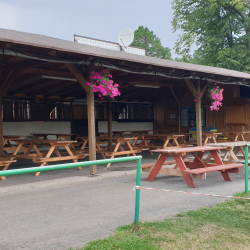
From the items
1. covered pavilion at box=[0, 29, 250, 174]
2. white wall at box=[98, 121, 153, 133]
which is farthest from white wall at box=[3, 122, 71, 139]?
white wall at box=[98, 121, 153, 133]

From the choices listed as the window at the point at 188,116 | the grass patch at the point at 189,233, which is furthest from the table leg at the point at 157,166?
the window at the point at 188,116

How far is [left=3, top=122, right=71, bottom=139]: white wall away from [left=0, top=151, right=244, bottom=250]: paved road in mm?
5784

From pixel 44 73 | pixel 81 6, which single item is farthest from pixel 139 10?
pixel 44 73

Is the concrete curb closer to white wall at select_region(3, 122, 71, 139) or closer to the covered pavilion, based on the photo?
the covered pavilion

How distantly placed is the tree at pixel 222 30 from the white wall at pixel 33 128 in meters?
14.8

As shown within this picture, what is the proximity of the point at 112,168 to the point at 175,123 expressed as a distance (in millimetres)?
8624

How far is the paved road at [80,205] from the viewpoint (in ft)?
12.0

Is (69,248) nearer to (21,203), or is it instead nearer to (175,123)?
(21,203)

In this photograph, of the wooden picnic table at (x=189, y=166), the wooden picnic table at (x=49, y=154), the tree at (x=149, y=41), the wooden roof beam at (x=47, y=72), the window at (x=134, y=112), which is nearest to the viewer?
the wooden picnic table at (x=189, y=166)

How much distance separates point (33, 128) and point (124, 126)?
→ 488 cm

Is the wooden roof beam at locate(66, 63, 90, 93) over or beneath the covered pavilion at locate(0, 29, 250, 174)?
beneath

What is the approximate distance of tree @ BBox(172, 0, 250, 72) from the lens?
973 inches

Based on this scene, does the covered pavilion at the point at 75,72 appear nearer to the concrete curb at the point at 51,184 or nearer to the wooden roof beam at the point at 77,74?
the wooden roof beam at the point at 77,74

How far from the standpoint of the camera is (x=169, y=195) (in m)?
5.61
